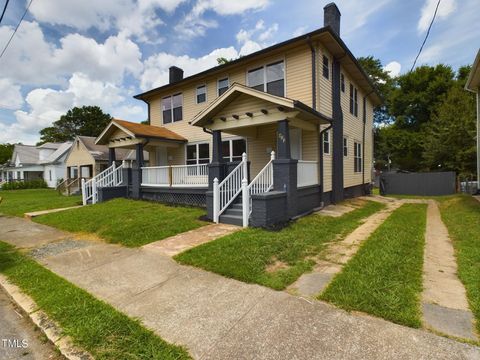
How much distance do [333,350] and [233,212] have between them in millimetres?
5574

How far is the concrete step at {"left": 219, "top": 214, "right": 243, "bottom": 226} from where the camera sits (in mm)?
7273

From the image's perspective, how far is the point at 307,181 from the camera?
28.6 feet

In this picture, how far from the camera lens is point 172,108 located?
14.2 meters

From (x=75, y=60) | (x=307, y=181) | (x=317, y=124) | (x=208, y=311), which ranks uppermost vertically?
(x=75, y=60)

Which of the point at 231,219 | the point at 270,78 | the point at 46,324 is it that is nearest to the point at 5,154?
the point at 270,78

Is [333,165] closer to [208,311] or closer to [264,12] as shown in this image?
[264,12]

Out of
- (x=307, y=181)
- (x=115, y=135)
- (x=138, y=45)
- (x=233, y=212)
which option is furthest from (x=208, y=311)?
(x=138, y=45)

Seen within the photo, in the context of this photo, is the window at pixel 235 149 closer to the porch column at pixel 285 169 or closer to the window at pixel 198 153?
the window at pixel 198 153

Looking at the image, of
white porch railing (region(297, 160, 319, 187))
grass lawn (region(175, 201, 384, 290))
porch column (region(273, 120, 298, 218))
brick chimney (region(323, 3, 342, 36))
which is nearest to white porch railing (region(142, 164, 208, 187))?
porch column (region(273, 120, 298, 218))

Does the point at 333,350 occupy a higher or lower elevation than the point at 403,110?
lower

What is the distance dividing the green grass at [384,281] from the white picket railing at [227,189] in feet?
12.9

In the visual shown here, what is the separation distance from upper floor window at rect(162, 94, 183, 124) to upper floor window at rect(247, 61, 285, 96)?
467 centimetres

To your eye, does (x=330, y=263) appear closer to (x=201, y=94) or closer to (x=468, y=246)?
(x=468, y=246)

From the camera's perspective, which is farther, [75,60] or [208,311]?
[75,60]
